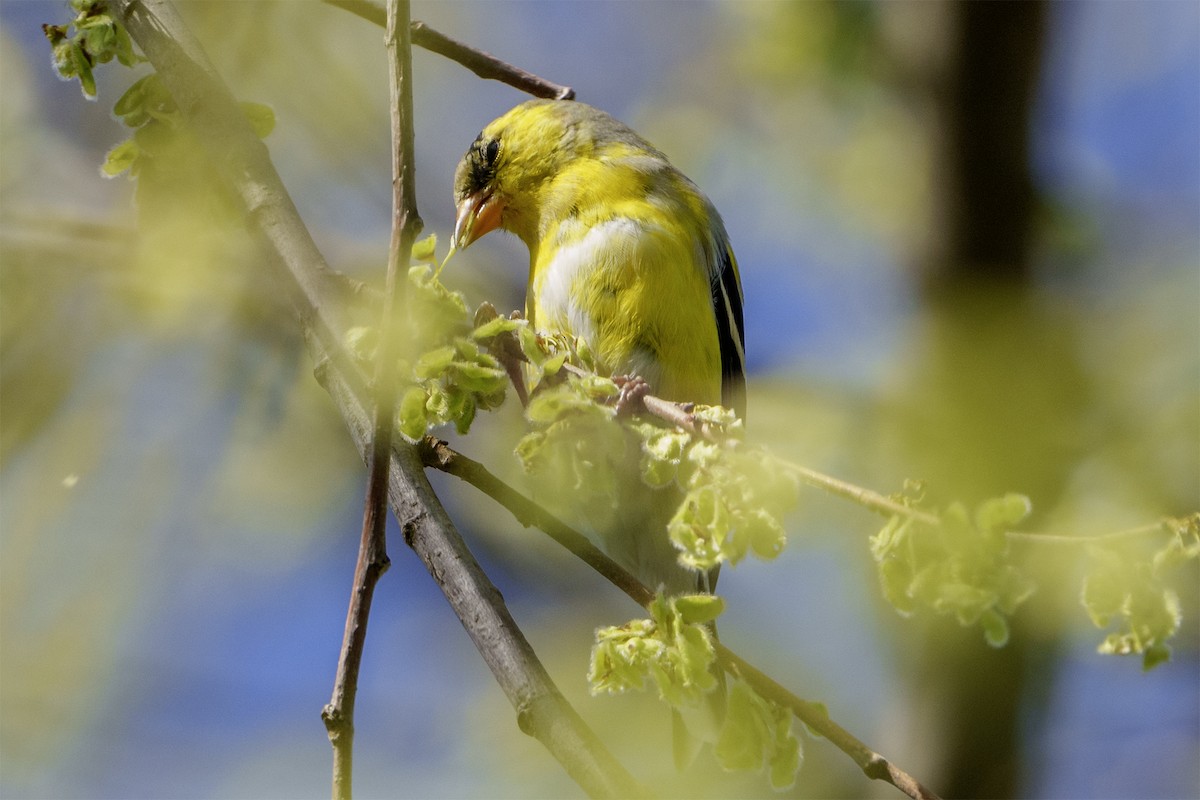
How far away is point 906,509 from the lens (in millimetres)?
1079

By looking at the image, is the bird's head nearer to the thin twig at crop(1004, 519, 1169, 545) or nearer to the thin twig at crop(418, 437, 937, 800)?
the thin twig at crop(418, 437, 937, 800)

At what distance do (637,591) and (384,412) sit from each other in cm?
43

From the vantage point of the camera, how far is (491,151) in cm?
362

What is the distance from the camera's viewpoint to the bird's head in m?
3.47

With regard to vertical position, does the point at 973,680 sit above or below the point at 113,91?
below

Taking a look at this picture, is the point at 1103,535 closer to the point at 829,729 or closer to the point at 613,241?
the point at 829,729

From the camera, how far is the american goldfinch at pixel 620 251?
116 inches

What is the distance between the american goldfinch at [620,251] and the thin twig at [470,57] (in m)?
1.08

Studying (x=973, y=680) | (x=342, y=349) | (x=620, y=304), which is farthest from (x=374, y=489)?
(x=973, y=680)

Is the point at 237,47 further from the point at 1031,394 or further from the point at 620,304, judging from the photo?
the point at 1031,394

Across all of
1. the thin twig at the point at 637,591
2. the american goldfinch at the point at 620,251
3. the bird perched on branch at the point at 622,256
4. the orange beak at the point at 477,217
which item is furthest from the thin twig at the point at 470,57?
the orange beak at the point at 477,217

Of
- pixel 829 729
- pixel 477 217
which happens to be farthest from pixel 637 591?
pixel 477 217

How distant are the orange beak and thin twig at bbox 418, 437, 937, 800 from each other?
2.07 m

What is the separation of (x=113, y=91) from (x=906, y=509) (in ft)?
12.4
